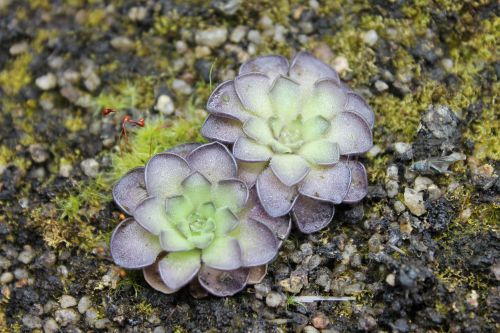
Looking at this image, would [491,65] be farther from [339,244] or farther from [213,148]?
[213,148]

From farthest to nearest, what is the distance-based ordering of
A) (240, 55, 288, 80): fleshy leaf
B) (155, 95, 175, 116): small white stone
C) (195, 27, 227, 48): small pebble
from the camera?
(195, 27, 227, 48): small pebble < (155, 95, 175, 116): small white stone < (240, 55, 288, 80): fleshy leaf

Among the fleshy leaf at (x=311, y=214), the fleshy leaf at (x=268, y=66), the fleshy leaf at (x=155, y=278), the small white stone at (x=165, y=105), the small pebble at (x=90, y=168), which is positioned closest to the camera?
the fleshy leaf at (x=155, y=278)

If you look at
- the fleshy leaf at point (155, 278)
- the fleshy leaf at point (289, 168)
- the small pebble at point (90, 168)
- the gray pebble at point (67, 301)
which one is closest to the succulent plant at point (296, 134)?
the fleshy leaf at point (289, 168)

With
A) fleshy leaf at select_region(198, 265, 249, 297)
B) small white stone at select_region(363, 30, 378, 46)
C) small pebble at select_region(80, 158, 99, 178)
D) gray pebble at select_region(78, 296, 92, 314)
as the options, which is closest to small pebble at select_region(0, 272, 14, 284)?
gray pebble at select_region(78, 296, 92, 314)

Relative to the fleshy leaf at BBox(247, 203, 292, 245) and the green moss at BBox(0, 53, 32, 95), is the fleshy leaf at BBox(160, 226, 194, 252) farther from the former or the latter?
the green moss at BBox(0, 53, 32, 95)

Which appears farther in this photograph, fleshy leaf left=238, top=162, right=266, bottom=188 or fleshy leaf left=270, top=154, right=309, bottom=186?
fleshy leaf left=238, top=162, right=266, bottom=188

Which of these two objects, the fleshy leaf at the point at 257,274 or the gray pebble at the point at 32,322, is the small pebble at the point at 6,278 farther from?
the fleshy leaf at the point at 257,274

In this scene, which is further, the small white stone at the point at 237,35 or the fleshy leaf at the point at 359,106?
the small white stone at the point at 237,35
